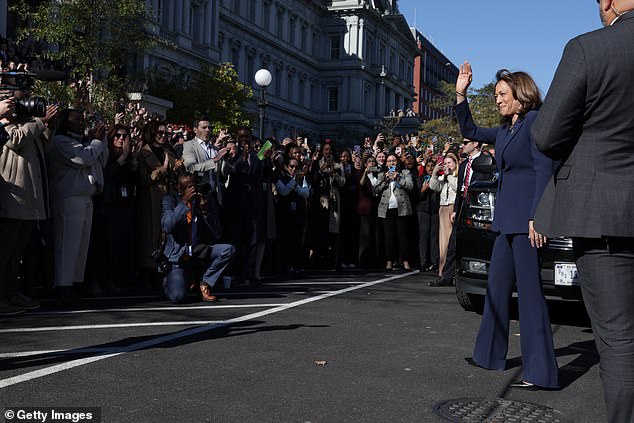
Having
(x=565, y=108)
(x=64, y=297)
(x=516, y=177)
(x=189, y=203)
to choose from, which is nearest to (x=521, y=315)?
(x=516, y=177)

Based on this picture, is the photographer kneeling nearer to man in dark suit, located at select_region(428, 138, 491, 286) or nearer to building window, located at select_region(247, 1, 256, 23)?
man in dark suit, located at select_region(428, 138, 491, 286)

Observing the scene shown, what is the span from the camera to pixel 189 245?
9.38m

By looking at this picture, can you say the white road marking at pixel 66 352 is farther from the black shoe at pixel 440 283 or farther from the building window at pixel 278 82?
the building window at pixel 278 82

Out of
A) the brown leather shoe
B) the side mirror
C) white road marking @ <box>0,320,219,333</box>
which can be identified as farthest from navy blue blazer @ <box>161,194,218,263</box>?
the side mirror

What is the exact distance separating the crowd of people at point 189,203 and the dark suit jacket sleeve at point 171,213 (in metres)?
0.05

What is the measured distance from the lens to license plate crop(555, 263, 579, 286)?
7098mm

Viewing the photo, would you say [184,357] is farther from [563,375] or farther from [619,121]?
[619,121]

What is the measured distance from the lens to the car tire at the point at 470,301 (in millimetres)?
8578

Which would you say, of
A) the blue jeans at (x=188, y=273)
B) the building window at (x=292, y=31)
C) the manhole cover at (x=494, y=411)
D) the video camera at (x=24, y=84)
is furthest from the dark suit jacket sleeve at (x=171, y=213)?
the building window at (x=292, y=31)

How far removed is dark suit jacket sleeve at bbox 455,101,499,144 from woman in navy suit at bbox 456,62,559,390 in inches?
0.4

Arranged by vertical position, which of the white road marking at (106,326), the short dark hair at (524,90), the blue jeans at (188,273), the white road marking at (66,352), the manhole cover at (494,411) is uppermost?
the short dark hair at (524,90)

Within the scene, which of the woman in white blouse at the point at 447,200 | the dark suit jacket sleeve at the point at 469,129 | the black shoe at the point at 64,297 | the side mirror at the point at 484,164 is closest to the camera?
the dark suit jacket sleeve at the point at 469,129

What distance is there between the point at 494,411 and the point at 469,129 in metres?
2.13

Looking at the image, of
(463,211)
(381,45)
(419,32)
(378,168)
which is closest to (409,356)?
(463,211)
